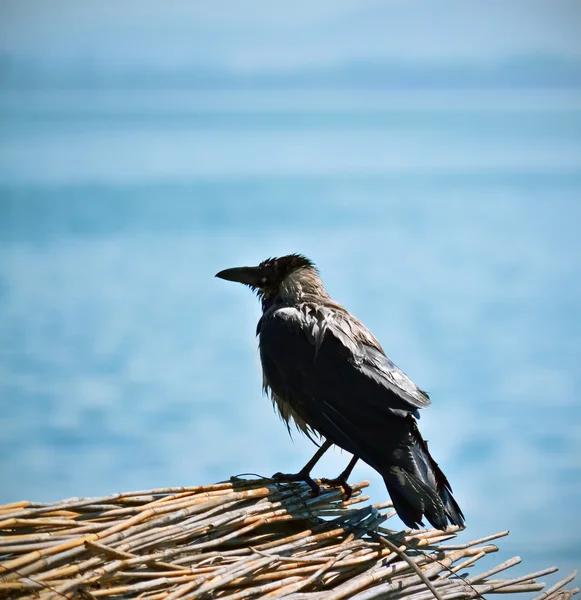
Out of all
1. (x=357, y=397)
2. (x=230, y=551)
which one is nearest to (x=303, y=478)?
(x=357, y=397)

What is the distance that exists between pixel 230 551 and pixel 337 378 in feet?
3.55

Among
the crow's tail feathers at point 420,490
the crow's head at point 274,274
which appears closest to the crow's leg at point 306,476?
the crow's tail feathers at point 420,490

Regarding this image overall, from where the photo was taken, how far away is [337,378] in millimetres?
4289

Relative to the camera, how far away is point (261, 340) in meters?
4.59

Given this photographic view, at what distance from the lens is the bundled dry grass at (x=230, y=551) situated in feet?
9.96

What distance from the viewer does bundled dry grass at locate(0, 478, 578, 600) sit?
3037 mm

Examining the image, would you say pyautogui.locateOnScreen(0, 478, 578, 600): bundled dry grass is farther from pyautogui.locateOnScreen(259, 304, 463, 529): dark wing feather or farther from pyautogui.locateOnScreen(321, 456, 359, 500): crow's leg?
pyautogui.locateOnScreen(259, 304, 463, 529): dark wing feather

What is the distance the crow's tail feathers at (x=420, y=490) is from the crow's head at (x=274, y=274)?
3.89ft

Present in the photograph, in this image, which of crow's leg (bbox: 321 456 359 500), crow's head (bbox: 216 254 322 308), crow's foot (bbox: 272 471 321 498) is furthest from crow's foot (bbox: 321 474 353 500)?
crow's head (bbox: 216 254 322 308)

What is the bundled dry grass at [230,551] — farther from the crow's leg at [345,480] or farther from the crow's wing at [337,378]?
the crow's wing at [337,378]

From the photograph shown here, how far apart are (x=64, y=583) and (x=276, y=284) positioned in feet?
8.12

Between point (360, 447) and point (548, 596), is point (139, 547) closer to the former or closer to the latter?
point (360, 447)

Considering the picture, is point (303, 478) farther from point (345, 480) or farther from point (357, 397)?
point (357, 397)

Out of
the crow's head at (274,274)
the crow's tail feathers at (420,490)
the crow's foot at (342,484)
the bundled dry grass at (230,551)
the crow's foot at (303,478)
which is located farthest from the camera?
the crow's head at (274,274)
